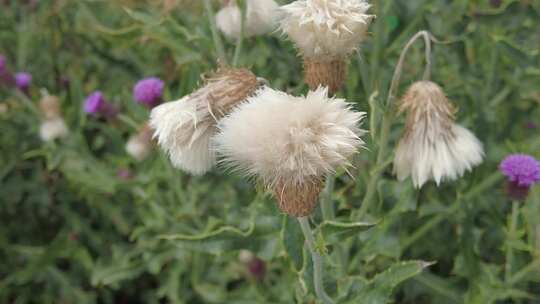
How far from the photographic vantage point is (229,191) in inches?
87.2

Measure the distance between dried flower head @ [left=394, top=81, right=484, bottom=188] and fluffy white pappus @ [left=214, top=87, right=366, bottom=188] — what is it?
394 mm

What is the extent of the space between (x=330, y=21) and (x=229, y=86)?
233 millimetres

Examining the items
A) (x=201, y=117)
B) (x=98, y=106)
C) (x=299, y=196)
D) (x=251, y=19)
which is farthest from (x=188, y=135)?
(x=98, y=106)

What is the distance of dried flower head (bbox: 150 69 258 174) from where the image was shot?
1185 millimetres

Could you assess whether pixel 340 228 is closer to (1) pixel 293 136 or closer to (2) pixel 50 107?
(1) pixel 293 136

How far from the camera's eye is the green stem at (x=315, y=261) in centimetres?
116

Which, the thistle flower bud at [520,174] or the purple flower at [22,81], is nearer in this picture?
the thistle flower bud at [520,174]

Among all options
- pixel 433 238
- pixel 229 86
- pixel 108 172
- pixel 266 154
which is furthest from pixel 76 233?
pixel 266 154

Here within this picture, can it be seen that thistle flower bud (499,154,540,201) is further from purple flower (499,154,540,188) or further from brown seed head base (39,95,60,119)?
brown seed head base (39,95,60,119)

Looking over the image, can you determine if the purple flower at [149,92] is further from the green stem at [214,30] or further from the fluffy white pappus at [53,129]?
the fluffy white pappus at [53,129]

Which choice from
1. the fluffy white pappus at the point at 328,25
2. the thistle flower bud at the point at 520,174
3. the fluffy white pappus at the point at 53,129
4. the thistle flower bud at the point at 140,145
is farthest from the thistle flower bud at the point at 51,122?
the thistle flower bud at the point at 520,174

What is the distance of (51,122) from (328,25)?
Answer: 5.40ft

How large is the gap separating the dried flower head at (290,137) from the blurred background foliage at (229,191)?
23cm

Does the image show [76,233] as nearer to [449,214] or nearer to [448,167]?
[449,214]
